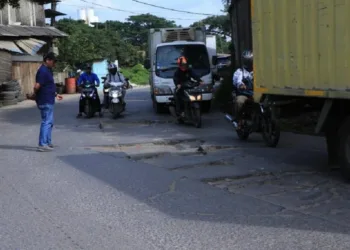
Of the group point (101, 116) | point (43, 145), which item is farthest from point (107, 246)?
point (101, 116)

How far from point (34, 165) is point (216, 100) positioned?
11365mm

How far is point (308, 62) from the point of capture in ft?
24.6

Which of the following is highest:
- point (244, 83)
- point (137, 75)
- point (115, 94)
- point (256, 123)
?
point (244, 83)

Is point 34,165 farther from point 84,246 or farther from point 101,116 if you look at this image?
point 101,116

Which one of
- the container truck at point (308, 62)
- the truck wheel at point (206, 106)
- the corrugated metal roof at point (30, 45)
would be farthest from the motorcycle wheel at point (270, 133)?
the corrugated metal roof at point (30, 45)

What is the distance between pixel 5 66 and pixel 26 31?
6.37 metres

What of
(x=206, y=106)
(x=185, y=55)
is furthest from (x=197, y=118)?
(x=185, y=55)

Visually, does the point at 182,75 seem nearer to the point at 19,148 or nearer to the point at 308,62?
the point at 19,148

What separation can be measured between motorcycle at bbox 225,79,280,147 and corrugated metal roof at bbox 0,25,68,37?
20232mm

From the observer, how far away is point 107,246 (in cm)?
504

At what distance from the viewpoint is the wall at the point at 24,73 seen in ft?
96.6

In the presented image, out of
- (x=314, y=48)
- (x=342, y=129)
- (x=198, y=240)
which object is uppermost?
(x=314, y=48)

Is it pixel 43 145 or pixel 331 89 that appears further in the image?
pixel 43 145

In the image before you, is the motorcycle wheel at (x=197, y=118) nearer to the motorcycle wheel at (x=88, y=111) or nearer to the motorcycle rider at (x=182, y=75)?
the motorcycle rider at (x=182, y=75)
